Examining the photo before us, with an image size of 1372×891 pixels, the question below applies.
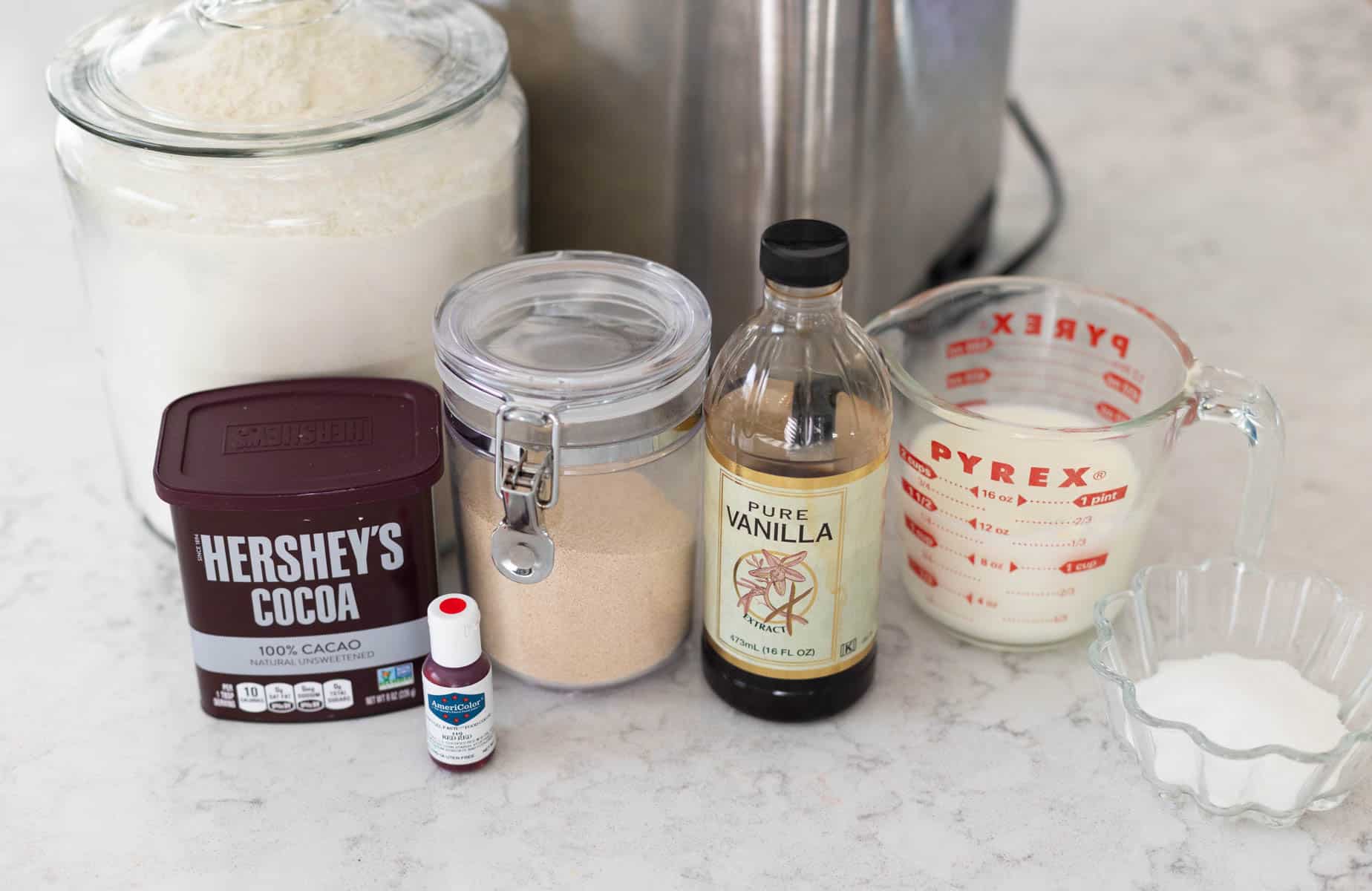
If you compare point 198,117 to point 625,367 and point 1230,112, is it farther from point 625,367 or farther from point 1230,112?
point 1230,112

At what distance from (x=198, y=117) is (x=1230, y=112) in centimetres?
90

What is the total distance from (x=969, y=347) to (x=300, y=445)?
0.37 m

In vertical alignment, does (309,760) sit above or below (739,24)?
below

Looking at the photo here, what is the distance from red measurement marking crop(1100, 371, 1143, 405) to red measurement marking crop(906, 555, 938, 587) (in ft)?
0.48

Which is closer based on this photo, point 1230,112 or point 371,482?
point 371,482

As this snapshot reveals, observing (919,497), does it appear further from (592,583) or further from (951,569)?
(592,583)

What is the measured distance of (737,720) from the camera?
2.30ft

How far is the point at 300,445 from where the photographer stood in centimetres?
66

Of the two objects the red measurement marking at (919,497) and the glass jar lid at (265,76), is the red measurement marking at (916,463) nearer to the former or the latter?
the red measurement marking at (919,497)

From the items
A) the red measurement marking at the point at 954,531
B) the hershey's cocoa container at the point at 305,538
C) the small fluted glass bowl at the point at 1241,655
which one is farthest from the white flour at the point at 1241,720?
the hershey's cocoa container at the point at 305,538

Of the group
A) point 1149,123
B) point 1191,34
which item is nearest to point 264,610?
point 1149,123

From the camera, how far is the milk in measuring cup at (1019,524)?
0.69 metres

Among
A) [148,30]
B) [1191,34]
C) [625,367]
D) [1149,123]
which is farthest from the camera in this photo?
[1191,34]

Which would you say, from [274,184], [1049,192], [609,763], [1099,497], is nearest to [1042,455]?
[1099,497]
